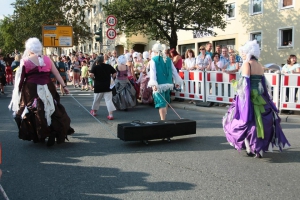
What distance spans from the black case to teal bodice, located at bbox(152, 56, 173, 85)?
1138mm

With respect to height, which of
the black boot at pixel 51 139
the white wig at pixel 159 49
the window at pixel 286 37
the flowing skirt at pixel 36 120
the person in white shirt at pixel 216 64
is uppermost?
the window at pixel 286 37

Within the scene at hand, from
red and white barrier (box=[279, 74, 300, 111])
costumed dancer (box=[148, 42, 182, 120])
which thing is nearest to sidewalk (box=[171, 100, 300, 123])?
red and white barrier (box=[279, 74, 300, 111])

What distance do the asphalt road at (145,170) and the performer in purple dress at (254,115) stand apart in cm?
25

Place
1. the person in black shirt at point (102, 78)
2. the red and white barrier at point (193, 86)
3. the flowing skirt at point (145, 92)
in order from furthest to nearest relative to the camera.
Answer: the flowing skirt at point (145, 92)
the red and white barrier at point (193, 86)
the person in black shirt at point (102, 78)

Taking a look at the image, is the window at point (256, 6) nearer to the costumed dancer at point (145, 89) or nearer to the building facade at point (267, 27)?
the building facade at point (267, 27)

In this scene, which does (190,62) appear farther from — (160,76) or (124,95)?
(160,76)

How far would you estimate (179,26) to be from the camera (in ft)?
84.0

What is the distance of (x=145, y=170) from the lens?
5.00 meters

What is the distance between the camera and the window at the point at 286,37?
26219mm

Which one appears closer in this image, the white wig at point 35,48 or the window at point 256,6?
the white wig at point 35,48

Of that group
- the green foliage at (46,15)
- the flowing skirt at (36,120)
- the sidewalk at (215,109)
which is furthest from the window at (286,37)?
the green foliage at (46,15)

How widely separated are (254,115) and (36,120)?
3.68 meters

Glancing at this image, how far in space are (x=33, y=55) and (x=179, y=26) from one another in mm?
20240

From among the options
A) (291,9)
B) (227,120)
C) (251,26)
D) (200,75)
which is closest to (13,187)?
(227,120)
